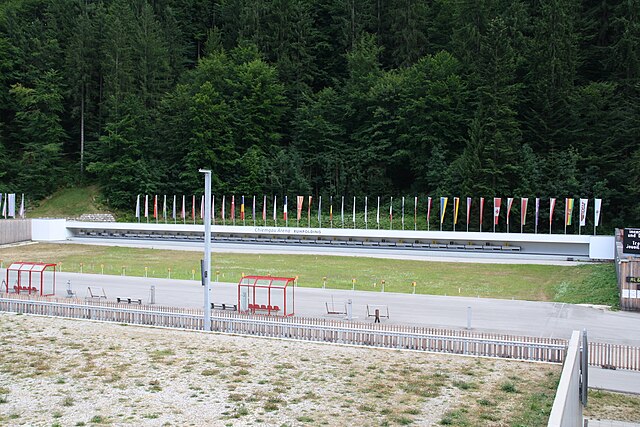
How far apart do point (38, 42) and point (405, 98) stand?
54.5 m

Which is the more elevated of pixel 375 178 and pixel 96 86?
pixel 96 86

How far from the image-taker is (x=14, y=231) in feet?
206

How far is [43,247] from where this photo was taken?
2387 inches

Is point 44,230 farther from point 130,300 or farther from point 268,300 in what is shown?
point 268,300

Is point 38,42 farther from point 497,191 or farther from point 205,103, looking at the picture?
point 497,191

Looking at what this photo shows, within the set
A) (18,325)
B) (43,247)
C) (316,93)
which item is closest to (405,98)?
(316,93)

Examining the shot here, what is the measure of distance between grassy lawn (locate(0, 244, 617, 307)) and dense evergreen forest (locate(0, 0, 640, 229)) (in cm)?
2003

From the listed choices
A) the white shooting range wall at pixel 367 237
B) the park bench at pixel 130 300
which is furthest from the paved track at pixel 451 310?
the white shooting range wall at pixel 367 237

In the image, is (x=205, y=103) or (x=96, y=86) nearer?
(x=205, y=103)

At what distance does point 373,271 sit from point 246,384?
28.6 m

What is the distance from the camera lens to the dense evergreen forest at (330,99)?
6619cm

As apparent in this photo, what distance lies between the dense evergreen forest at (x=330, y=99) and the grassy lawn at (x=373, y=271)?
20032 mm

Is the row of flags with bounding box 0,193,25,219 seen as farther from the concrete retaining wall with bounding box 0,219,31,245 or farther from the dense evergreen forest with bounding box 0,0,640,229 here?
the concrete retaining wall with bounding box 0,219,31,245

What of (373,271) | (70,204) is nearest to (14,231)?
(70,204)
